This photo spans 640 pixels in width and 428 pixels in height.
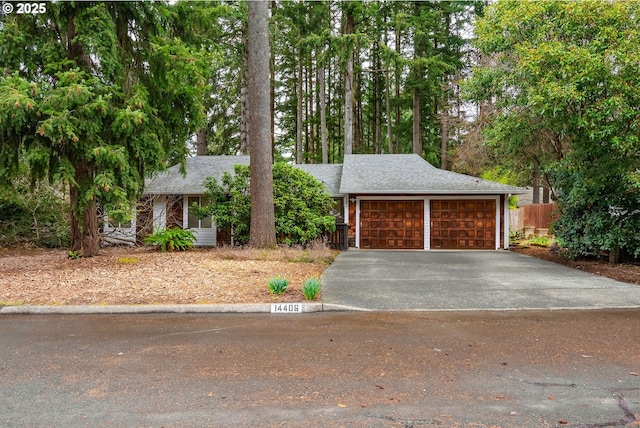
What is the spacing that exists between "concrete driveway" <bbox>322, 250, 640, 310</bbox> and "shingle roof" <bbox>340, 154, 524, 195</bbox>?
591cm

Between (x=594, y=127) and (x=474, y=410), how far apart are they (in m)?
8.44

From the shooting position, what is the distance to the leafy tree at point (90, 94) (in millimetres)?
9328

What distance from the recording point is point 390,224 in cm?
1828

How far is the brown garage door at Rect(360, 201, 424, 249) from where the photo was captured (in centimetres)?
1812

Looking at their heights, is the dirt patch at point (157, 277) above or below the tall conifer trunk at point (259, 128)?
below

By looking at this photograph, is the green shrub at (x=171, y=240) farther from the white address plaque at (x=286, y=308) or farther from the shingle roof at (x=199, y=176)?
the white address plaque at (x=286, y=308)

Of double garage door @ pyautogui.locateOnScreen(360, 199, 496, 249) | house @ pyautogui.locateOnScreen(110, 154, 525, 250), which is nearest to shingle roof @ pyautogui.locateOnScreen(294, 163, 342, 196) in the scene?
house @ pyautogui.locateOnScreen(110, 154, 525, 250)

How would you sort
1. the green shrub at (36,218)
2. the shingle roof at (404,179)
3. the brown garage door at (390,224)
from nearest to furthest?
1. the green shrub at (36,218)
2. the shingle roof at (404,179)
3. the brown garage door at (390,224)

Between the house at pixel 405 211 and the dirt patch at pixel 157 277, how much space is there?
5.64 metres

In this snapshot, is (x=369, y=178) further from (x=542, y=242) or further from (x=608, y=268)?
(x=608, y=268)

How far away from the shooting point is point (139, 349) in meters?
4.66

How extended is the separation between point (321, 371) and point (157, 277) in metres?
5.90

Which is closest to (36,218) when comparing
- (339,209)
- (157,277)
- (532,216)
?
(157,277)

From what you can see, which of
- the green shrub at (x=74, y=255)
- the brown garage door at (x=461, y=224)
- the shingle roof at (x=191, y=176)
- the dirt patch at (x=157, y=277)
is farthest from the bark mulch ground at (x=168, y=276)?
the shingle roof at (x=191, y=176)
